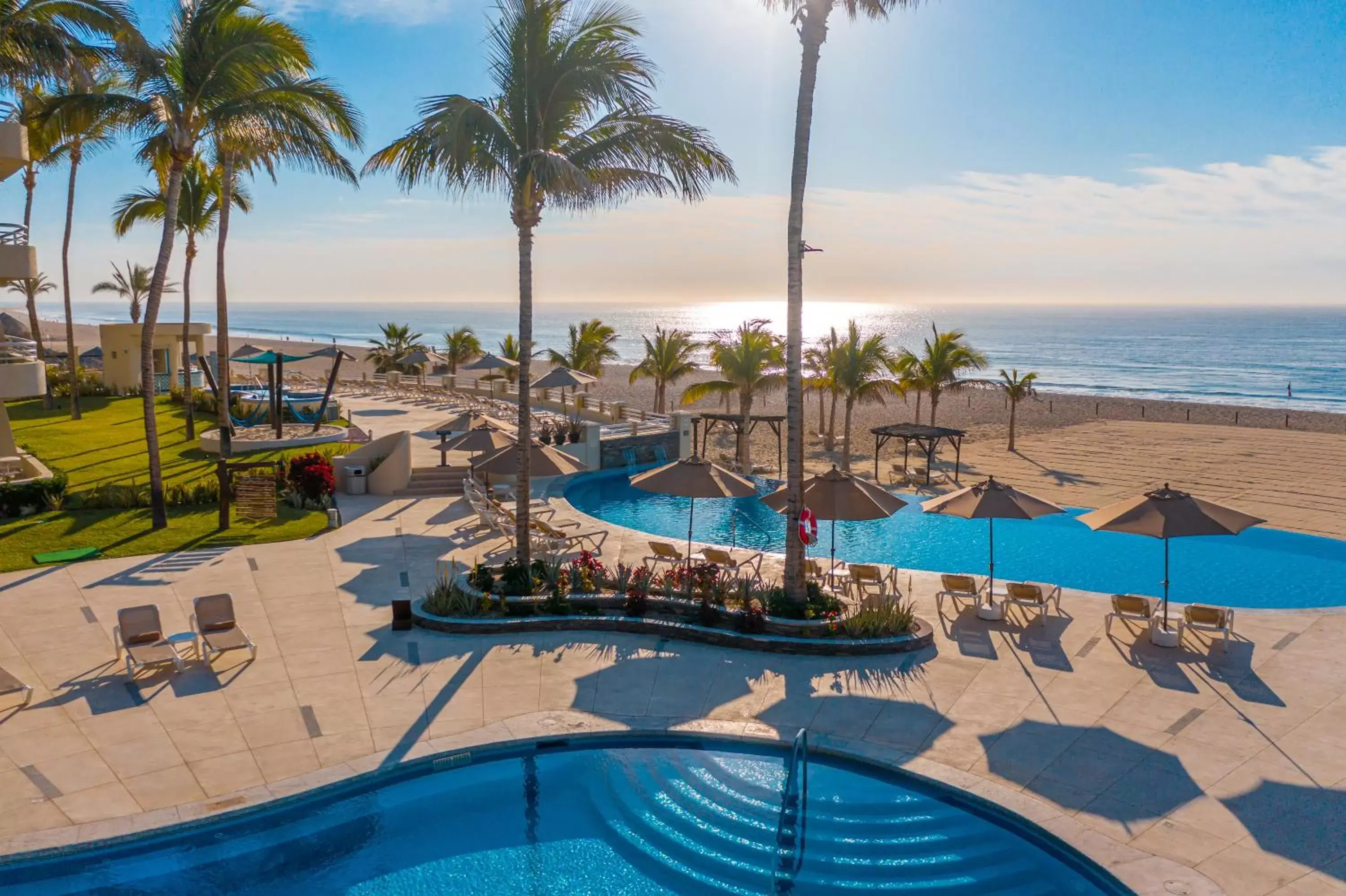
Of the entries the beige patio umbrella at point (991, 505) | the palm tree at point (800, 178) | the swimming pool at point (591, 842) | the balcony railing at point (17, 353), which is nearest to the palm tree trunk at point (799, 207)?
the palm tree at point (800, 178)

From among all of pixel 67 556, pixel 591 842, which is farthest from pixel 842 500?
pixel 67 556

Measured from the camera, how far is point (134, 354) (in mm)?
41875

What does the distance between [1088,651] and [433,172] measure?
13.0 meters

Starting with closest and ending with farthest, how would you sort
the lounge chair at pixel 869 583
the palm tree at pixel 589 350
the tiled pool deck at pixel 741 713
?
the tiled pool deck at pixel 741 713 < the lounge chair at pixel 869 583 < the palm tree at pixel 589 350

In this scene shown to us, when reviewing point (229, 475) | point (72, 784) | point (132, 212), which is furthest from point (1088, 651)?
point (132, 212)

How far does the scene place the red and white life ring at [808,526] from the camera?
1353 cm

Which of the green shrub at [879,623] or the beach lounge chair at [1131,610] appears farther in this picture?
the beach lounge chair at [1131,610]

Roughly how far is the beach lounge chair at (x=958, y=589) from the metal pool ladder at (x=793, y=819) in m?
5.77

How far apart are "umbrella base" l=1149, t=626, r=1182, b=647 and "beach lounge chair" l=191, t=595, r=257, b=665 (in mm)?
12759

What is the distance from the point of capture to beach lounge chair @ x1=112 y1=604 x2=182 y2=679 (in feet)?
38.0

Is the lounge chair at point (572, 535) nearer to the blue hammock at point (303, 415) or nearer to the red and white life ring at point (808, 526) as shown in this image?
the red and white life ring at point (808, 526)

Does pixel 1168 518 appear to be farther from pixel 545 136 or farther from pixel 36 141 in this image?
pixel 36 141

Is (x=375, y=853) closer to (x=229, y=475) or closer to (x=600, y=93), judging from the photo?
(x=600, y=93)

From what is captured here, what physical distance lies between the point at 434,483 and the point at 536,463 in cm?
781
